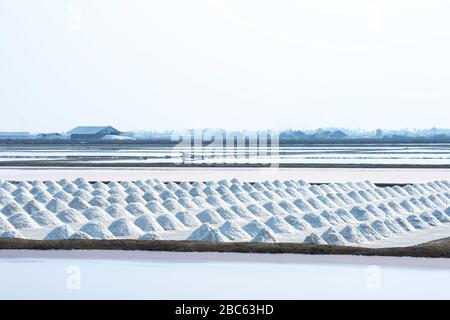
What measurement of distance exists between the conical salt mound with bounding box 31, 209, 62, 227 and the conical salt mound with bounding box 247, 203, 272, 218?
4.32m

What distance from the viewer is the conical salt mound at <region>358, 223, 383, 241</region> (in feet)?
49.8

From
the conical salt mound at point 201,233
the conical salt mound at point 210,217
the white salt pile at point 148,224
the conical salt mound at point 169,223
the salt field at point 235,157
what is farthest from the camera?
the salt field at point 235,157

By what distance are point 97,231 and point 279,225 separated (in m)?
3.37

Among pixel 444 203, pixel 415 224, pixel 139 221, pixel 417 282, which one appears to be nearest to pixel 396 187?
pixel 444 203

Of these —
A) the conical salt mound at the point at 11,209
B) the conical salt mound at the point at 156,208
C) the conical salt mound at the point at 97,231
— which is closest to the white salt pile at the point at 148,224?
the conical salt mound at the point at 97,231

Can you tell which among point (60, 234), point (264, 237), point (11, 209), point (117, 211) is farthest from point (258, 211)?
point (60, 234)

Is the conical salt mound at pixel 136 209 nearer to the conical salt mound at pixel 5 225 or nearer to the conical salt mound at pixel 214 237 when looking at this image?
the conical salt mound at pixel 5 225

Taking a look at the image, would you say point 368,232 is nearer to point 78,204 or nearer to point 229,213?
point 229,213

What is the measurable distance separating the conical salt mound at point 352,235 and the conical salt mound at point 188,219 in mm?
3457

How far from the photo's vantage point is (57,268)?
452 inches

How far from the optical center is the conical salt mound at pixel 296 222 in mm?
16703

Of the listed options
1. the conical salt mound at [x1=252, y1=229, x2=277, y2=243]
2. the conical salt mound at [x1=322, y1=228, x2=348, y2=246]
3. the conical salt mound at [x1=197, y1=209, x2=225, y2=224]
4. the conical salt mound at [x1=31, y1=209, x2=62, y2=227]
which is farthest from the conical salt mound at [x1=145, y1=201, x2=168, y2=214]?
the conical salt mound at [x1=322, y1=228, x2=348, y2=246]

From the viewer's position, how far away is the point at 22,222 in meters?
16.8
